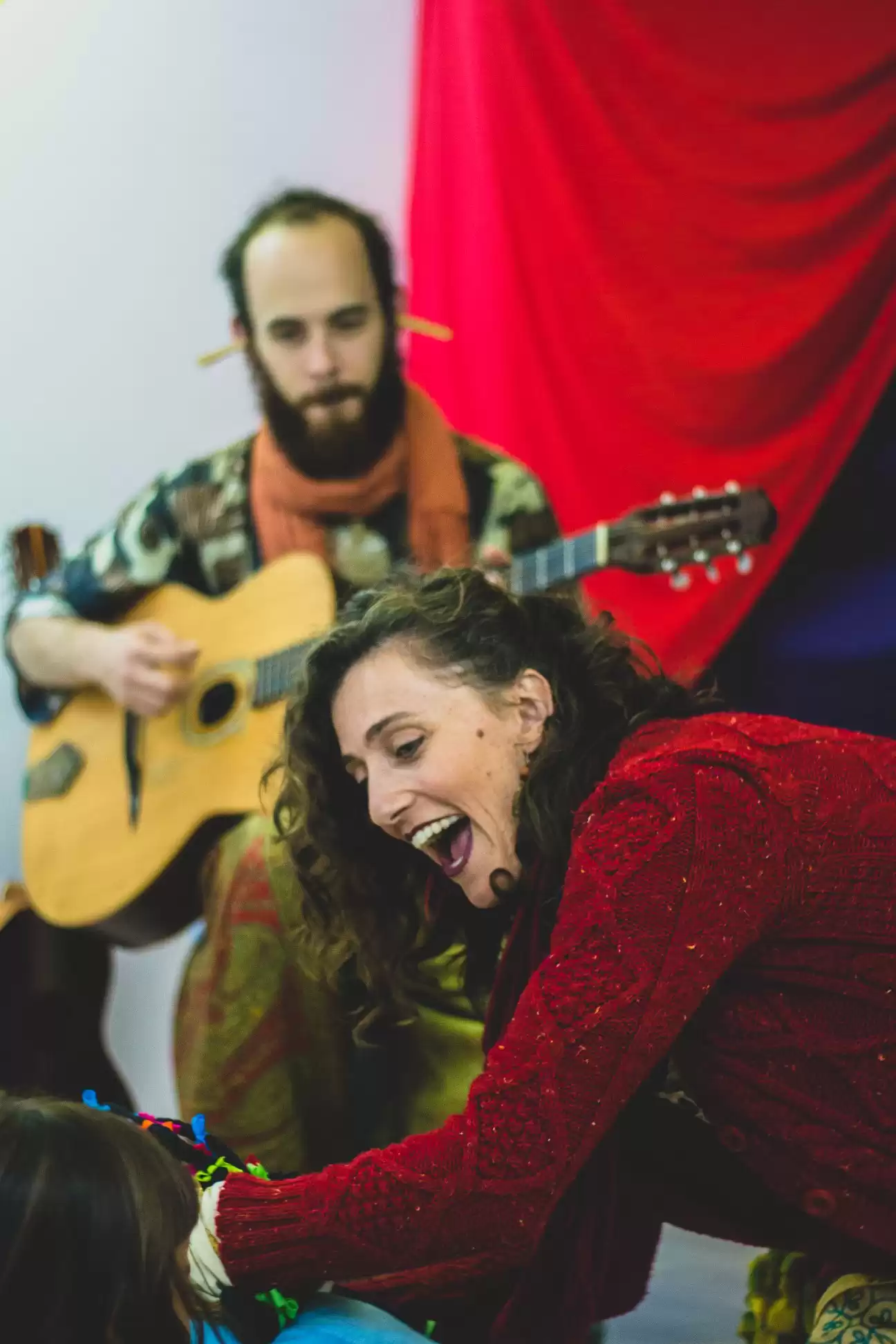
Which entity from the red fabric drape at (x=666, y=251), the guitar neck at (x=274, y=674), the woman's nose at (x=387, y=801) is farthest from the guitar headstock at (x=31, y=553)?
the woman's nose at (x=387, y=801)

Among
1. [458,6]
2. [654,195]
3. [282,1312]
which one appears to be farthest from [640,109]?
[282,1312]

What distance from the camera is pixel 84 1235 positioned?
2.94ft

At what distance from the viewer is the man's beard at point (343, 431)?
87.9 inches

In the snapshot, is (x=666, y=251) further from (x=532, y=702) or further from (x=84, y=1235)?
(x=84, y=1235)

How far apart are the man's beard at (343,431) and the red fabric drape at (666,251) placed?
319 mm

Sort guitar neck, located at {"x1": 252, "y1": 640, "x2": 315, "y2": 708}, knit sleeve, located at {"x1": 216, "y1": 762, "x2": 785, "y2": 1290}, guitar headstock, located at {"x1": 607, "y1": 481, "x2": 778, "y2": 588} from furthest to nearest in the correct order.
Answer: guitar neck, located at {"x1": 252, "y1": 640, "x2": 315, "y2": 708}, guitar headstock, located at {"x1": 607, "y1": 481, "x2": 778, "y2": 588}, knit sleeve, located at {"x1": 216, "y1": 762, "x2": 785, "y2": 1290}

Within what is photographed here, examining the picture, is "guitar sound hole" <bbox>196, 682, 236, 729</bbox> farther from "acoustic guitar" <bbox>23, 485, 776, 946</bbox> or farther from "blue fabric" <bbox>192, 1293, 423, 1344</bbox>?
"blue fabric" <bbox>192, 1293, 423, 1344</bbox>

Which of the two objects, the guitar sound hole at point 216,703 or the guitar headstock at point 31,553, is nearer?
the guitar sound hole at point 216,703

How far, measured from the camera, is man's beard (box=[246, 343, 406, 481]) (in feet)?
7.32

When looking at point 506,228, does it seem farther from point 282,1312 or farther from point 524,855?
point 282,1312

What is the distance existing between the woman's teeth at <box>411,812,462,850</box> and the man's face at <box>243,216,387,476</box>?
40.9 inches

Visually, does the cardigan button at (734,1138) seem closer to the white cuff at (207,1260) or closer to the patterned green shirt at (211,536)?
the white cuff at (207,1260)

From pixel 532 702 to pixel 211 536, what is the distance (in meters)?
1.11

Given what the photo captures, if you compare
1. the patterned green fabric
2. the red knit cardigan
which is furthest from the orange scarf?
the patterned green fabric
